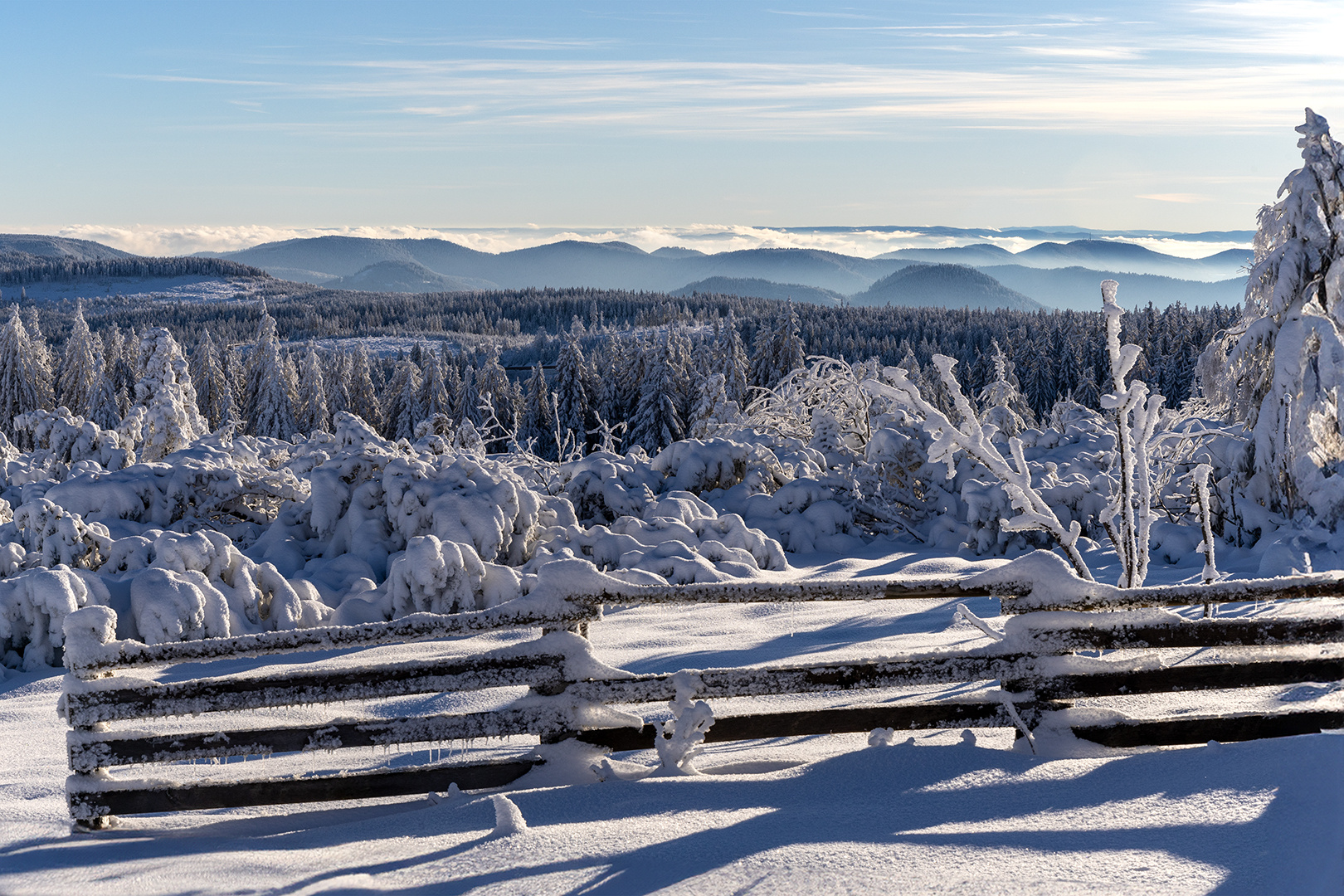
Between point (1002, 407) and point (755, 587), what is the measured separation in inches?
998

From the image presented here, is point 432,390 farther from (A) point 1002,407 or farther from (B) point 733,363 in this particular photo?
(A) point 1002,407

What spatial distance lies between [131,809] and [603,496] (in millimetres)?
7380

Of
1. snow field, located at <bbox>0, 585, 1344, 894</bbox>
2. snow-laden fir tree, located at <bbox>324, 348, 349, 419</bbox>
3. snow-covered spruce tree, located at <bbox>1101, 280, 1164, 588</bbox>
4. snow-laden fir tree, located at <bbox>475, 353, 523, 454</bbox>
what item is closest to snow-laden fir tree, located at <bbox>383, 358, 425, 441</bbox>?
snow-laden fir tree, located at <bbox>324, 348, 349, 419</bbox>

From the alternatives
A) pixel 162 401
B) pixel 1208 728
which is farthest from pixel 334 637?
pixel 162 401

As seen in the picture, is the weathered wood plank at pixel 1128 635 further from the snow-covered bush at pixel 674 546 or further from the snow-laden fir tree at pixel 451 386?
the snow-laden fir tree at pixel 451 386

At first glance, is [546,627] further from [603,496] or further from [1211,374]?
[1211,374]

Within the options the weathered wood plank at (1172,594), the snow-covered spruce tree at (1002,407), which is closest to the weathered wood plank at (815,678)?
the weathered wood plank at (1172,594)

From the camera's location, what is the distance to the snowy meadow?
357 cm

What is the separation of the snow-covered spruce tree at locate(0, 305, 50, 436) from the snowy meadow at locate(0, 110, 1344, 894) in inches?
2093

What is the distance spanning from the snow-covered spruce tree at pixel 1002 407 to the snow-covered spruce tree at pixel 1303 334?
314 centimetres

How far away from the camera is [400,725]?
4262 millimetres

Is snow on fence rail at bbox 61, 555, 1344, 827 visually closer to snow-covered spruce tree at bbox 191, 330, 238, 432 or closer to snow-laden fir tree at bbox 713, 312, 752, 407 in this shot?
snow-laden fir tree at bbox 713, 312, 752, 407

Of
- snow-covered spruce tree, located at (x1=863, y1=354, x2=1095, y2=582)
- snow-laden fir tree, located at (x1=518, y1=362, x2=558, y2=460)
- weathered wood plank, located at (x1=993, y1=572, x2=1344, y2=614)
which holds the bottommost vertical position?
snow-laden fir tree, located at (x1=518, y1=362, x2=558, y2=460)

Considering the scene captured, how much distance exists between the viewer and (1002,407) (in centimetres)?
2770
